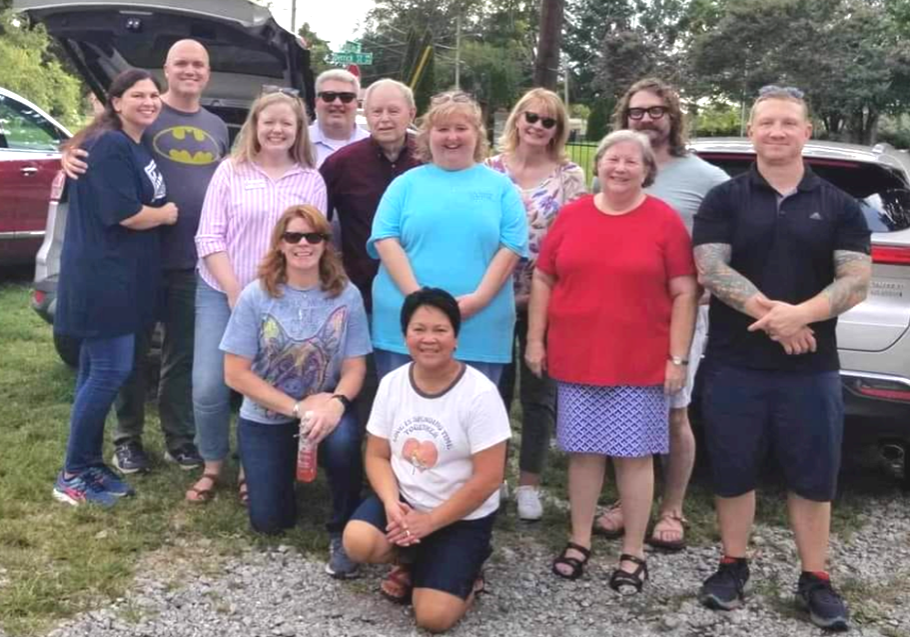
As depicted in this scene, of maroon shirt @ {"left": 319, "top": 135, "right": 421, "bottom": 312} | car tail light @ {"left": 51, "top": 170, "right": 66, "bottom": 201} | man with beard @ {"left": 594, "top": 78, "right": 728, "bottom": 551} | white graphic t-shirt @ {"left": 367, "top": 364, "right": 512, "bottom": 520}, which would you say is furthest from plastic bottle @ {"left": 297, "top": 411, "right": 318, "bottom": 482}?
car tail light @ {"left": 51, "top": 170, "right": 66, "bottom": 201}

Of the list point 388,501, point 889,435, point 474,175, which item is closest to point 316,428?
point 388,501

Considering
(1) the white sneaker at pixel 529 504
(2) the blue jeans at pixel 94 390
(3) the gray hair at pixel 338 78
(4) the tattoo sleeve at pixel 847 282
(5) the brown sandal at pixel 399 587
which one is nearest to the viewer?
(4) the tattoo sleeve at pixel 847 282

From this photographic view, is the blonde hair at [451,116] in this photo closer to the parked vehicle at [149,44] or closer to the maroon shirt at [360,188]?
the maroon shirt at [360,188]

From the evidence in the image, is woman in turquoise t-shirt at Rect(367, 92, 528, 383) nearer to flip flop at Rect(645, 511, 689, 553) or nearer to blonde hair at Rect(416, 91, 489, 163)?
blonde hair at Rect(416, 91, 489, 163)

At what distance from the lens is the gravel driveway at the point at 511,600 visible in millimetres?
3383

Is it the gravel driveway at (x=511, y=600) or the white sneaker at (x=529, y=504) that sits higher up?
the white sneaker at (x=529, y=504)

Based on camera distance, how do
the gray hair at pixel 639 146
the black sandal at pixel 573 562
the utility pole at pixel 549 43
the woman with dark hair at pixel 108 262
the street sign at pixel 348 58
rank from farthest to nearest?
the street sign at pixel 348 58 < the utility pole at pixel 549 43 < the woman with dark hair at pixel 108 262 < the black sandal at pixel 573 562 < the gray hair at pixel 639 146

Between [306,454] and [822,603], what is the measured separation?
1929 mm

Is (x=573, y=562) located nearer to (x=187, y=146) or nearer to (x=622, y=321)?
(x=622, y=321)

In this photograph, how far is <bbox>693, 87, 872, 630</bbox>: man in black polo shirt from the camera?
332 centimetres

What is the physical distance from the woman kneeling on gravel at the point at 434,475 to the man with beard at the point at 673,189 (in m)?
0.94

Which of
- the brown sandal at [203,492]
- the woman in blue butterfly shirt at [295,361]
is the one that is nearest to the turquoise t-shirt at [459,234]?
the woman in blue butterfly shirt at [295,361]

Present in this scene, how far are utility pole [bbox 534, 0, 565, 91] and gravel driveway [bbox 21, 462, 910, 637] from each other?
15.2ft

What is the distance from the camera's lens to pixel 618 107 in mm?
4273
